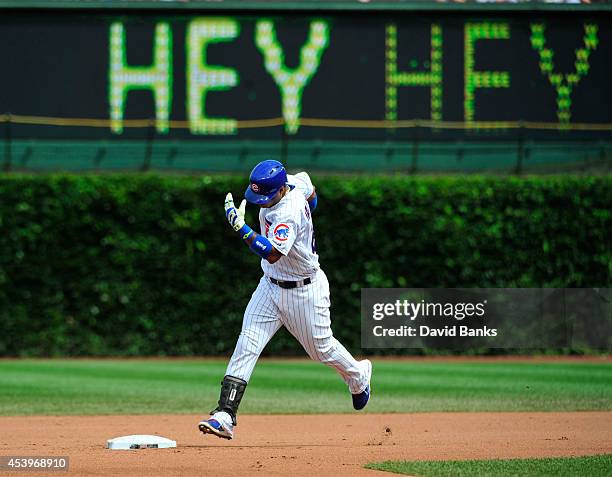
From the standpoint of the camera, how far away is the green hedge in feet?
57.0

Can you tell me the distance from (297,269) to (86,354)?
1024cm

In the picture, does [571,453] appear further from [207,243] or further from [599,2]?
[599,2]

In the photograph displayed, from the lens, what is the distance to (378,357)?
1791 centimetres

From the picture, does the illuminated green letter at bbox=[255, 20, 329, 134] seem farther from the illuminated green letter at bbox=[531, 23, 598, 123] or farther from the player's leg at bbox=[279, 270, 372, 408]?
the player's leg at bbox=[279, 270, 372, 408]

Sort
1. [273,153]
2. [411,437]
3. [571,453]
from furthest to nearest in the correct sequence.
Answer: [273,153]
[411,437]
[571,453]

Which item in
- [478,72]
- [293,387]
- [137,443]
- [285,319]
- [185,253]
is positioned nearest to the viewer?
[137,443]

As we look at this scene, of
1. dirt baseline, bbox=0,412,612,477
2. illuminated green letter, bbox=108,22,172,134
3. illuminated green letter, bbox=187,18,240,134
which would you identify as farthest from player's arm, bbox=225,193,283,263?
illuminated green letter, bbox=108,22,172,134

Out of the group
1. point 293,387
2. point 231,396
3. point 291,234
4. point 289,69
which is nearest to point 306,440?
point 231,396

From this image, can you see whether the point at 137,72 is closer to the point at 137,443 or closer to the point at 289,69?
the point at 289,69

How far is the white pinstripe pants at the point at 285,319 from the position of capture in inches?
311

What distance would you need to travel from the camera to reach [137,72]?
19656 millimetres

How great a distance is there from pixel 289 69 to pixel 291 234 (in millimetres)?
12367

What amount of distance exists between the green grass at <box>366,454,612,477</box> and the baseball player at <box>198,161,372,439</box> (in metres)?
1.10

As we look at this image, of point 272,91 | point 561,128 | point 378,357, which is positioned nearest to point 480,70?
point 561,128
